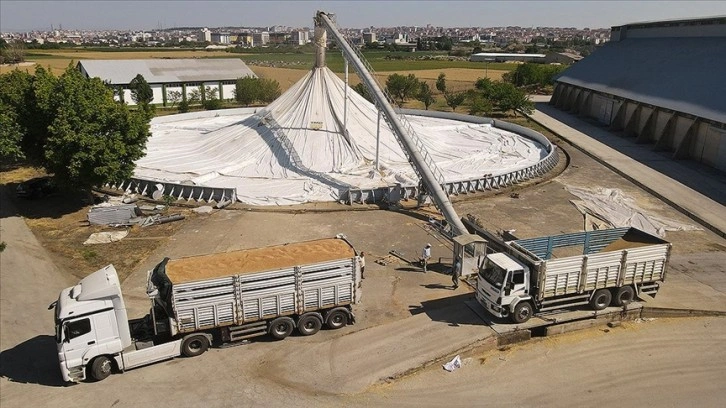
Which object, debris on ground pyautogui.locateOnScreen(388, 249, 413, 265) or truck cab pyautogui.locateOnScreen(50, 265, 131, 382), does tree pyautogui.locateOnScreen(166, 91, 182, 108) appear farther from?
truck cab pyautogui.locateOnScreen(50, 265, 131, 382)

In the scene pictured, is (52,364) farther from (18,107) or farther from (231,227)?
(18,107)

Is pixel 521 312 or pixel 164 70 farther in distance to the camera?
pixel 164 70

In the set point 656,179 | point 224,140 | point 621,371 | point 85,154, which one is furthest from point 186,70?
point 621,371

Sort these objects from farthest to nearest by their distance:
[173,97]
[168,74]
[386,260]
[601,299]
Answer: [168,74] < [173,97] < [386,260] < [601,299]

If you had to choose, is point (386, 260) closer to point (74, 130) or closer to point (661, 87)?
point (74, 130)

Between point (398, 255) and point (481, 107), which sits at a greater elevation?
point (481, 107)

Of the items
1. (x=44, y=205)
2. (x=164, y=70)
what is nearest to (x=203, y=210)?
(x=44, y=205)

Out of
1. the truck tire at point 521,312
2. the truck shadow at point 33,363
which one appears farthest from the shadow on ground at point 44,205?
the truck tire at point 521,312
